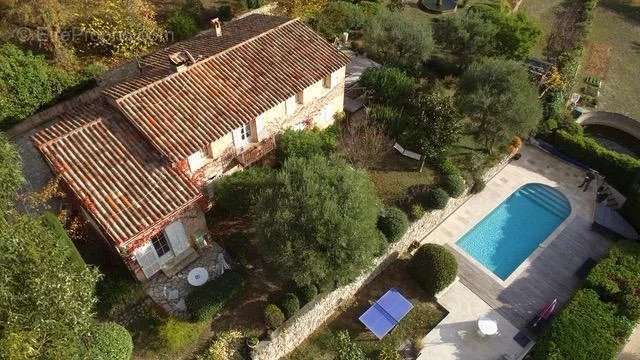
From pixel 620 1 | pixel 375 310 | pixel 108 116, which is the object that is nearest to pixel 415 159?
pixel 375 310

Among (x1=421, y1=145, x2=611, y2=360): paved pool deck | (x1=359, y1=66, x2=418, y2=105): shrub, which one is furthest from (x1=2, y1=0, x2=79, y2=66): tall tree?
(x1=421, y1=145, x2=611, y2=360): paved pool deck

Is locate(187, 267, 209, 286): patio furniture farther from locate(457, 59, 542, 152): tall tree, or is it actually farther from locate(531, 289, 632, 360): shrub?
locate(457, 59, 542, 152): tall tree

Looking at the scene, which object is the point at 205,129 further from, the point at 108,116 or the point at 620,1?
the point at 620,1

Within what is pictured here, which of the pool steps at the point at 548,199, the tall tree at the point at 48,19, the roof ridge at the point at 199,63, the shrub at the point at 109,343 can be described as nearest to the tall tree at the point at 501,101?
the pool steps at the point at 548,199

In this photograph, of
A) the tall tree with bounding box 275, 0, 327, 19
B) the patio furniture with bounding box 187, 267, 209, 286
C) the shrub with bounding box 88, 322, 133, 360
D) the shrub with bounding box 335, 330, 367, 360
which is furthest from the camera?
the tall tree with bounding box 275, 0, 327, 19

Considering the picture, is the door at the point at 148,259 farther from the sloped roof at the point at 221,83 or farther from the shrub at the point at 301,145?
the shrub at the point at 301,145

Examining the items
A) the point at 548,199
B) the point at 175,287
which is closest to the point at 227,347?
the point at 175,287
